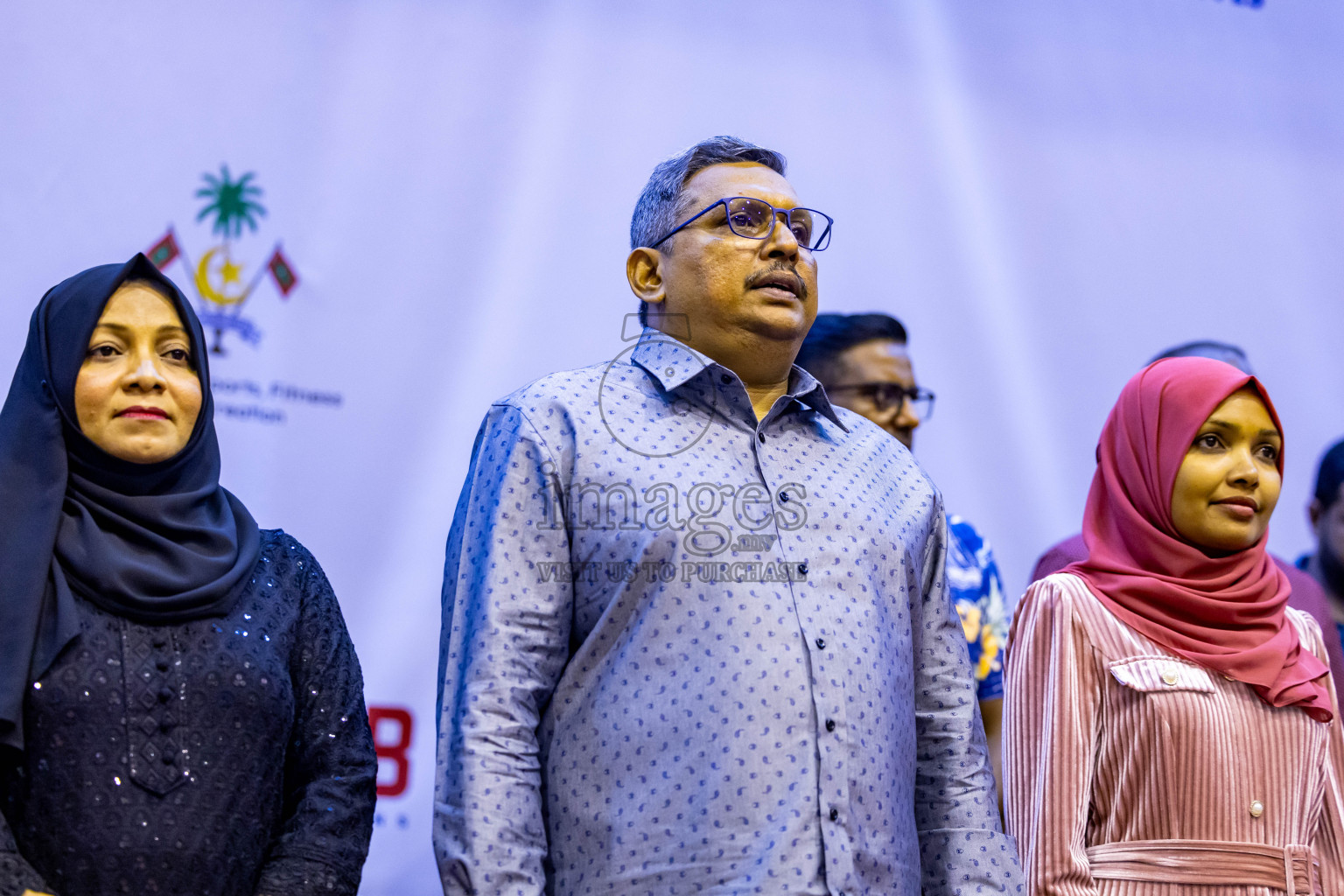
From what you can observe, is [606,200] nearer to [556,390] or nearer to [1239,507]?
[556,390]

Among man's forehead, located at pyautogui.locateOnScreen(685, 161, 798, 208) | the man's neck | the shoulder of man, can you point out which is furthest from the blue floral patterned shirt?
the shoulder of man

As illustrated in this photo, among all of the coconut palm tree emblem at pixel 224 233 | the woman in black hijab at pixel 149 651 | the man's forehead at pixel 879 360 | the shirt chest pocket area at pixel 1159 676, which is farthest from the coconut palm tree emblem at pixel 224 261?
the shirt chest pocket area at pixel 1159 676

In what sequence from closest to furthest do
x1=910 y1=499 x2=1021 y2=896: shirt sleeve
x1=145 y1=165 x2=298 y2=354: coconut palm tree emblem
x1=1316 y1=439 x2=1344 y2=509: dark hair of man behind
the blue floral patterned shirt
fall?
x1=910 y1=499 x2=1021 y2=896: shirt sleeve
x1=145 y1=165 x2=298 y2=354: coconut palm tree emblem
the blue floral patterned shirt
x1=1316 y1=439 x2=1344 y2=509: dark hair of man behind

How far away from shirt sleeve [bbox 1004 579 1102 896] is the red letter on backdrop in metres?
1.24

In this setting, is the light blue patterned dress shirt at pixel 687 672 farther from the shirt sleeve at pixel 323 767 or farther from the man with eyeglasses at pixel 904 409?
the man with eyeglasses at pixel 904 409

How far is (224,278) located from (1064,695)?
5.94 ft

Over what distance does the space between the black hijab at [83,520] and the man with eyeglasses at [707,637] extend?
349mm

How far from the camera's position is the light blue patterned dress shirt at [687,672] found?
5.56ft

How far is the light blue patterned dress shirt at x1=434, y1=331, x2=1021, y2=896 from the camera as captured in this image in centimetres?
169

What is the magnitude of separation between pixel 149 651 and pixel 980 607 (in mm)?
1745

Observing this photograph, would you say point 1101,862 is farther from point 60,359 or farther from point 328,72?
point 328,72

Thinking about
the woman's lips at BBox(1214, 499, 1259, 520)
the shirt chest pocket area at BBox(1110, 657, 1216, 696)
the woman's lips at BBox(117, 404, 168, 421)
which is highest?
the woman's lips at BBox(117, 404, 168, 421)

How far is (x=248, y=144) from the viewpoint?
2791 millimetres

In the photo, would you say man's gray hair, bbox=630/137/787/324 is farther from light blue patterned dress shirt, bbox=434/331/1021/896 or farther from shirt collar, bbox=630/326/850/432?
light blue patterned dress shirt, bbox=434/331/1021/896
